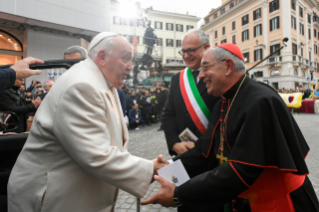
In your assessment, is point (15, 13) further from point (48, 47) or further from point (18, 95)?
point (18, 95)

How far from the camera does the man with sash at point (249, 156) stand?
1.52 meters

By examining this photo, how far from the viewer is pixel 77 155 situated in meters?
1.36

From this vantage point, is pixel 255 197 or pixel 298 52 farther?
pixel 298 52

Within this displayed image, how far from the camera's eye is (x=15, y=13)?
8.60 m

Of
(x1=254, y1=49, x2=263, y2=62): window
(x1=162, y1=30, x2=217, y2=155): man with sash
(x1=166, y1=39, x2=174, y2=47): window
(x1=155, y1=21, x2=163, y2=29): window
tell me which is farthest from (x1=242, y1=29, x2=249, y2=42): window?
(x1=162, y1=30, x2=217, y2=155): man with sash

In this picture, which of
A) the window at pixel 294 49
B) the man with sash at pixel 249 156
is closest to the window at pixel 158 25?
the window at pixel 294 49

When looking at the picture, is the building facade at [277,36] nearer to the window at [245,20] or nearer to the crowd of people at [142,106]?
the window at [245,20]

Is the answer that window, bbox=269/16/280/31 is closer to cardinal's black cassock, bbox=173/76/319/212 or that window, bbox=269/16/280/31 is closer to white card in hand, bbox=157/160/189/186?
cardinal's black cassock, bbox=173/76/319/212

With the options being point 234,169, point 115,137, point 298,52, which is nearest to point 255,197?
point 234,169

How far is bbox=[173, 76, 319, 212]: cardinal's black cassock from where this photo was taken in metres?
1.51

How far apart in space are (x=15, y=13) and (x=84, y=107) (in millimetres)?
9459

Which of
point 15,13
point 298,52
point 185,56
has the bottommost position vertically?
point 185,56

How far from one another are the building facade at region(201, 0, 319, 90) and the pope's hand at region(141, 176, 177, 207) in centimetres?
3448

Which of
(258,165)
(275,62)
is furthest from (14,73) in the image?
(275,62)
